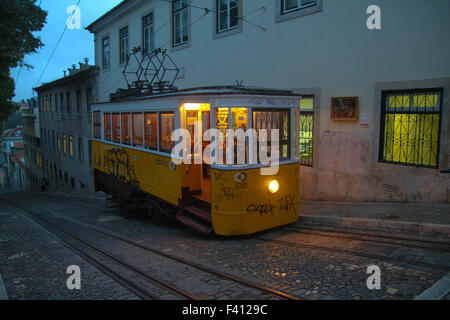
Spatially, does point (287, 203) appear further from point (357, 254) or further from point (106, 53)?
point (106, 53)

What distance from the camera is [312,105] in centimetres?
1022

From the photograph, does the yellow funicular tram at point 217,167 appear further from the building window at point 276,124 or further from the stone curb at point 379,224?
the stone curb at point 379,224

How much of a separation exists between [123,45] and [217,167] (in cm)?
1734

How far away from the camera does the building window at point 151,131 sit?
838cm

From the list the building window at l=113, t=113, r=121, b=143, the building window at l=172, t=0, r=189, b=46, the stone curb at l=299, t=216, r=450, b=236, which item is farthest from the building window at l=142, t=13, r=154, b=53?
the stone curb at l=299, t=216, r=450, b=236

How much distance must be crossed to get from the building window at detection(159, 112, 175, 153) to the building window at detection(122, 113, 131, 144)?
215 cm

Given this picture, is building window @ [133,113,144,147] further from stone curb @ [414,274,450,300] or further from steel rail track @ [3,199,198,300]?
stone curb @ [414,274,450,300]

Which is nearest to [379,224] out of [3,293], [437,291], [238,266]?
[437,291]

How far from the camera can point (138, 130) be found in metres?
9.34

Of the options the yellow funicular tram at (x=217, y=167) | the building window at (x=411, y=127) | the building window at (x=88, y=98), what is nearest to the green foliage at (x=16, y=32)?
the building window at (x=88, y=98)

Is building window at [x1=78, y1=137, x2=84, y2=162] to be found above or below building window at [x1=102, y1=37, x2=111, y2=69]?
below

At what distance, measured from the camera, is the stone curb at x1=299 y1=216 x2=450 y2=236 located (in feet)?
19.8

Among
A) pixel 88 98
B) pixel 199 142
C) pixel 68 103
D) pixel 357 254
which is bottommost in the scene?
pixel 357 254
